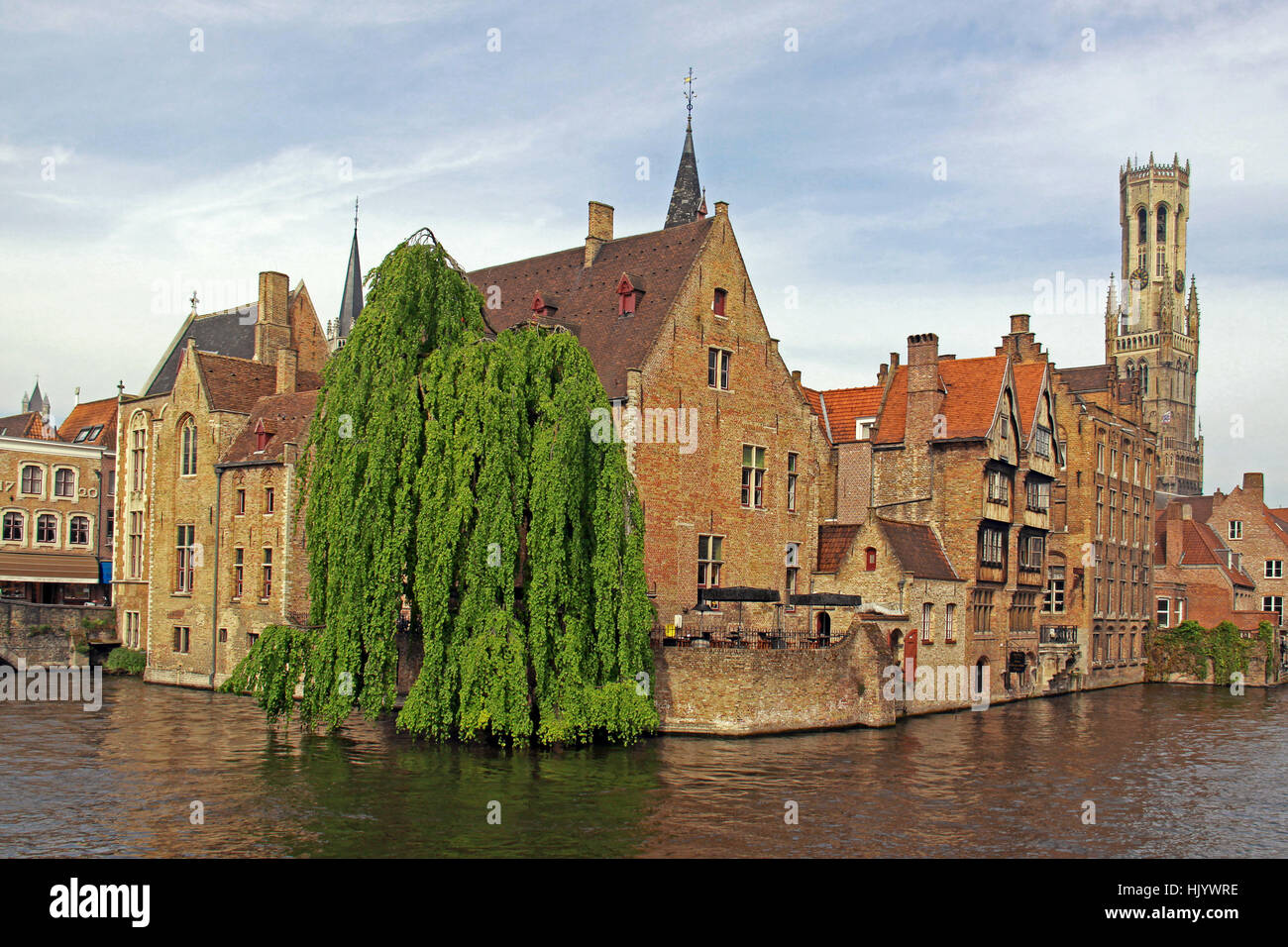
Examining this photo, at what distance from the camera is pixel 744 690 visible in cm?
3231

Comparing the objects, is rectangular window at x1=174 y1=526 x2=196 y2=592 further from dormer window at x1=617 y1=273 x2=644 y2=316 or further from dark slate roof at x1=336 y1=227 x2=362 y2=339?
dark slate roof at x1=336 y1=227 x2=362 y2=339

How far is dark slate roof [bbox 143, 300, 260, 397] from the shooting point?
2152 inches

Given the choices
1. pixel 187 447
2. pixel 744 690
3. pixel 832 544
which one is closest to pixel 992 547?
pixel 832 544

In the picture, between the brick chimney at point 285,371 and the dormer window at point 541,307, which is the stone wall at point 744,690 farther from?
the brick chimney at point 285,371

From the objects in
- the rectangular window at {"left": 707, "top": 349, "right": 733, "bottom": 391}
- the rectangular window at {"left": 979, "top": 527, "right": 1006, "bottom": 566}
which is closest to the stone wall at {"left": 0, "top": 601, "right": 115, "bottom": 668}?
the rectangular window at {"left": 707, "top": 349, "right": 733, "bottom": 391}

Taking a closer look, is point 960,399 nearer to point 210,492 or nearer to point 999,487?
point 999,487

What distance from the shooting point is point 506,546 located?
1094 inches

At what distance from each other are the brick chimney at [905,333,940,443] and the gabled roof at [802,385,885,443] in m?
2.54

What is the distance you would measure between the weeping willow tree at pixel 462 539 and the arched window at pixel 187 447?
20.3m

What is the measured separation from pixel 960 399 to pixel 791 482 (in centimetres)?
A: 749

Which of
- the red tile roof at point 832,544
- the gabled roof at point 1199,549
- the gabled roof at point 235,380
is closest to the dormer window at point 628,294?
the red tile roof at point 832,544

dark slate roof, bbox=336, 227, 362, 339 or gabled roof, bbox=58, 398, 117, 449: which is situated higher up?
dark slate roof, bbox=336, 227, 362, 339

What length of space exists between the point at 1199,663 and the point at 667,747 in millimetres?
42019
